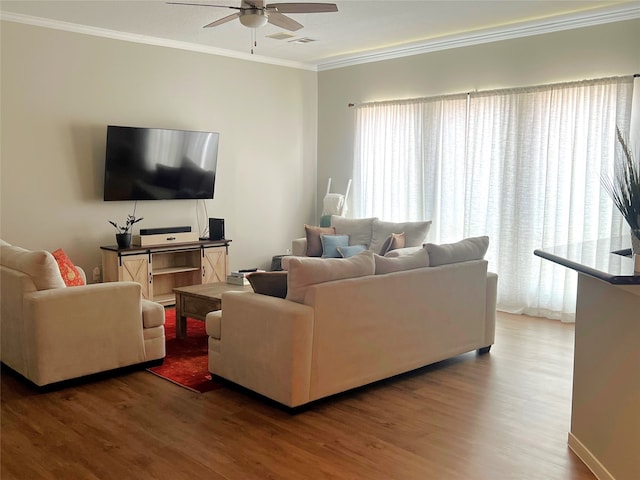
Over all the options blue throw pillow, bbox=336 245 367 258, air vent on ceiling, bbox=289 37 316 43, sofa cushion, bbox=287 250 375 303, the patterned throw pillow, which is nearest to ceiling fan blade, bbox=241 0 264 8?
sofa cushion, bbox=287 250 375 303

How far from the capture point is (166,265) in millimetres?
7281

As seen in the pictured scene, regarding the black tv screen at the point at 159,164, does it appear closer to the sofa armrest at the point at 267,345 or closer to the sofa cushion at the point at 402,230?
the sofa cushion at the point at 402,230

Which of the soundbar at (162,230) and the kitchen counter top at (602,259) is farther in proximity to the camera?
the soundbar at (162,230)

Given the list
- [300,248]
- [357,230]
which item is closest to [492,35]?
[357,230]

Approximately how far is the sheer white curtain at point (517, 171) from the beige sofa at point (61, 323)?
3884 mm

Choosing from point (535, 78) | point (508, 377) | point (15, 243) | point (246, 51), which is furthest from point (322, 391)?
point (246, 51)

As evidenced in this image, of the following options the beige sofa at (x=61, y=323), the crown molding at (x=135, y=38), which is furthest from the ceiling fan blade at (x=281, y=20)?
the crown molding at (x=135, y=38)

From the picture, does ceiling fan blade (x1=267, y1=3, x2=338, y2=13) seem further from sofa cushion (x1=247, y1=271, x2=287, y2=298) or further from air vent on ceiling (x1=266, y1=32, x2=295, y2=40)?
air vent on ceiling (x1=266, y1=32, x2=295, y2=40)

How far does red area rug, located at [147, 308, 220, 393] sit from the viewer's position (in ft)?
14.6

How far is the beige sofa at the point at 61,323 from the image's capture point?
13.8ft

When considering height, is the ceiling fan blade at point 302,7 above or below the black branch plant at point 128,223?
above

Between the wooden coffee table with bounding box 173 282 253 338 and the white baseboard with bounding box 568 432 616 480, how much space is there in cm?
294

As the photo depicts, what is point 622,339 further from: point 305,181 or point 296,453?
point 305,181

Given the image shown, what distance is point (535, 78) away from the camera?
6.44 meters
